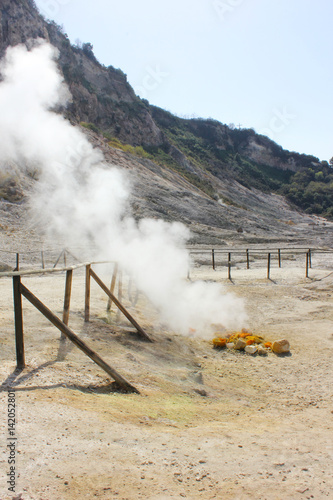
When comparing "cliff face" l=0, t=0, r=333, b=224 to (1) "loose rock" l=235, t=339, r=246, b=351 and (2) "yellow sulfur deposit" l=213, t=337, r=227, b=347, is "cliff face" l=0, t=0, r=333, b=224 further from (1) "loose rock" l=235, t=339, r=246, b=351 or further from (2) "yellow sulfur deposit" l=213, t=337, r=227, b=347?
(1) "loose rock" l=235, t=339, r=246, b=351

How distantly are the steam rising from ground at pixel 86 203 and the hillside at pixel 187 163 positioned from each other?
80.1 inches

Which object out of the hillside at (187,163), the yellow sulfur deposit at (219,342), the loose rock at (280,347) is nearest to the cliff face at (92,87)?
the hillside at (187,163)

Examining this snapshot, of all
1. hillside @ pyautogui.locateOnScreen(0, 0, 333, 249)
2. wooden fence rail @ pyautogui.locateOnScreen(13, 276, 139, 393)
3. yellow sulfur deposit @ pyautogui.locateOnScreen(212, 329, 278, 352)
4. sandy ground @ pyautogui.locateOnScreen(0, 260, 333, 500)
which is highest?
hillside @ pyautogui.locateOnScreen(0, 0, 333, 249)

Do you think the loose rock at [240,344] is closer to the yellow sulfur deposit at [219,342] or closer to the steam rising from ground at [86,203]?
the yellow sulfur deposit at [219,342]

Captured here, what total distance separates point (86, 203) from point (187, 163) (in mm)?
34125

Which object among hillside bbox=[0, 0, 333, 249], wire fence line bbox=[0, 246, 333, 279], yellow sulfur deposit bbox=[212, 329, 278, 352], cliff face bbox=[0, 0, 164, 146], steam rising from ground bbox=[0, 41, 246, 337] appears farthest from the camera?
cliff face bbox=[0, 0, 164, 146]

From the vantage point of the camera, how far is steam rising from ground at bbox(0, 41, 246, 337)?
30.7 ft

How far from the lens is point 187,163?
52.8 m

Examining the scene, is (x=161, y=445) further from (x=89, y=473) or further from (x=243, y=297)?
(x=243, y=297)

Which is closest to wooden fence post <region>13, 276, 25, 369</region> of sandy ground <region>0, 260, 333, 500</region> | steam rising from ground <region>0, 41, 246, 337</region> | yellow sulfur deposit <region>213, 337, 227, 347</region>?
sandy ground <region>0, 260, 333, 500</region>

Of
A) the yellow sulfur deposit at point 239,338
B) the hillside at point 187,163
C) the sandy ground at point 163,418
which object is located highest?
the hillside at point 187,163

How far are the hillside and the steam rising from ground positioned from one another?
2036mm

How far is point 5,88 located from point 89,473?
→ 93.4ft

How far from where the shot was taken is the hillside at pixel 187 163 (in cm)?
2993
